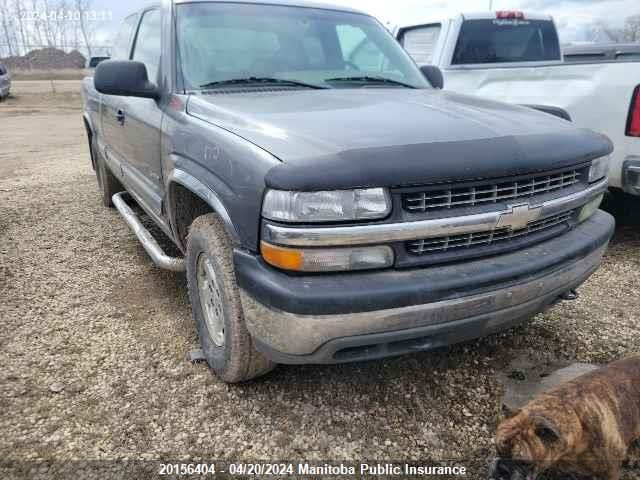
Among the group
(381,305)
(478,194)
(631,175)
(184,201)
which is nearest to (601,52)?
(631,175)

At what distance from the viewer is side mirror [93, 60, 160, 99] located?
2.65 metres

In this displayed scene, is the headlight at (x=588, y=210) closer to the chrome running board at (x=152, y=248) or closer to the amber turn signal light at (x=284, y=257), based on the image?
the amber turn signal light at (x=284, y=257)

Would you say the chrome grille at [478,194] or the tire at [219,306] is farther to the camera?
the tire at [219,306]

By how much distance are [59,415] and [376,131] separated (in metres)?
1.83

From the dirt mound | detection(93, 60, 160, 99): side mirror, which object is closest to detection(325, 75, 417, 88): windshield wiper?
detection(93, 60, 160, 99): side mirror

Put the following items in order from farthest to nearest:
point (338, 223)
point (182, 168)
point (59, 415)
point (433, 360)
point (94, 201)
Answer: point (94, 201) < point (433, 360) < point (182, 168) < point (59, 415) < point (338, 223)

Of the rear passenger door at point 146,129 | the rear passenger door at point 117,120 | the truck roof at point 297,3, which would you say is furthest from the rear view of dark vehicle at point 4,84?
the truck roof at point 297,3

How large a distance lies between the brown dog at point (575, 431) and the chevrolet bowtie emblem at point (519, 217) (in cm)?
63

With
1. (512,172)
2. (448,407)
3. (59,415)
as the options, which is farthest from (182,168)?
(448,407)

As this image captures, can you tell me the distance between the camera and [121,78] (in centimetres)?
266

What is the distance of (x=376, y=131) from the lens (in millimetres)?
2023

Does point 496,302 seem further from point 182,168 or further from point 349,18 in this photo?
point 349,18

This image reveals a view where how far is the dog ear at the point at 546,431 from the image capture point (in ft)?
5.54

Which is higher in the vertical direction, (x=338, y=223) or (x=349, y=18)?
(x=349, y=18)
